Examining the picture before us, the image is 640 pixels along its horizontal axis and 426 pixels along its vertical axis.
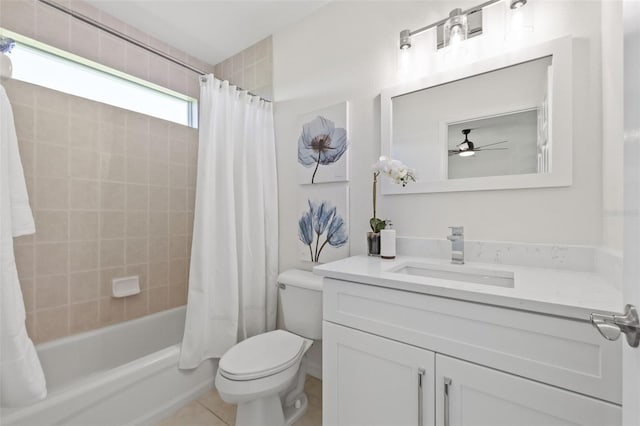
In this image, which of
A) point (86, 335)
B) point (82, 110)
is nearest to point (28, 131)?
point (82, 110)

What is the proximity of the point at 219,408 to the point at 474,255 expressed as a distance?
5.27 ft

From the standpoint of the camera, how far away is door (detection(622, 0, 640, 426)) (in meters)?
0.44

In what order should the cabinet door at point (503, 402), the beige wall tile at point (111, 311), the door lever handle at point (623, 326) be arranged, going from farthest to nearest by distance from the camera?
the beige wall tile at point (111, 311), the cabinet door at point (503, 402), the door lever handle at point (623, 326)

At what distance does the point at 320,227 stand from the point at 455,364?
109 centimetres

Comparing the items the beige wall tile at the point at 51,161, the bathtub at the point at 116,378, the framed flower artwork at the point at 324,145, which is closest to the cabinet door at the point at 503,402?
the framed flower artwork at the point at 324,145

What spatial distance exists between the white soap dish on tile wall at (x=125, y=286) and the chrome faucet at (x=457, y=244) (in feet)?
6.73

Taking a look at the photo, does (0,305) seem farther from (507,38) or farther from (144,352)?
(507,38)

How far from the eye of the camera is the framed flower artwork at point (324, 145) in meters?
1.68

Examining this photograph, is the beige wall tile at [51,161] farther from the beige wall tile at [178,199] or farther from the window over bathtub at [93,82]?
the beige wall tile at [178,199]

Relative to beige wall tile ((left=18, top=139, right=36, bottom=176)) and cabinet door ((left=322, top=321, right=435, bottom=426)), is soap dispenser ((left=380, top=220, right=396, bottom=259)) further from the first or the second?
beige wall tile ((left=18, top=139, right=36, bottom=176))

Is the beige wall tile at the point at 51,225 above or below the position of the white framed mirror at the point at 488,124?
below

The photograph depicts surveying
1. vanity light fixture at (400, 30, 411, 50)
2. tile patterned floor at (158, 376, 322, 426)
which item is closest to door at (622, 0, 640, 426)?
vanity light fixture at (400, 30, 411, 50)

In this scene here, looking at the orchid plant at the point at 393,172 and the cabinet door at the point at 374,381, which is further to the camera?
the orchid plant at the point at 393,172

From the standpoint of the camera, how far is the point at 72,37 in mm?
1682
